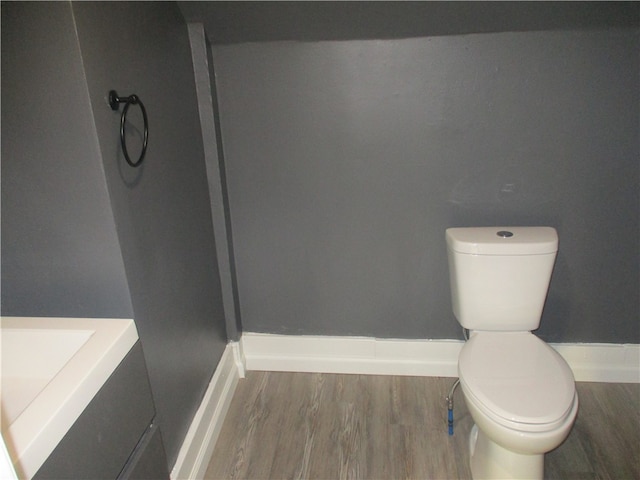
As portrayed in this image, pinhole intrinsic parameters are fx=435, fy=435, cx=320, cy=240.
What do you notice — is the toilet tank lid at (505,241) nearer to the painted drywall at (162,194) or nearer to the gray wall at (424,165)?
the gray wall at (424,165)

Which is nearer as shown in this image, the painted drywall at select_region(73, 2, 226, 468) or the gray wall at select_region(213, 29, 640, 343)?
the painted drywall at select_region(73, 2, 226, 468)

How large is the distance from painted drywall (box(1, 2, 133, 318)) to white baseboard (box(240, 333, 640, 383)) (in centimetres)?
108

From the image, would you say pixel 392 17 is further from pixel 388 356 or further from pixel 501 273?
pixel 388 356

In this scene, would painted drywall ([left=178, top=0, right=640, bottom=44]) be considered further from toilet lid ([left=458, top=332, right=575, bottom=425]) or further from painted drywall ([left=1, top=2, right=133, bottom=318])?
toilet lid ([left=458, top=332, right=575, bottom=425])

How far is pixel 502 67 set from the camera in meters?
1.62

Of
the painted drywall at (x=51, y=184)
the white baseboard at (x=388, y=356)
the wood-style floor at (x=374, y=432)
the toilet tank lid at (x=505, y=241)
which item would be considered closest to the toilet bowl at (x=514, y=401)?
the wood-style floor at (x=374, y=432)

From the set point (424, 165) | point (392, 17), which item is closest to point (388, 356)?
point (424, 165)

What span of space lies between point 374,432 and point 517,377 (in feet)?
2.15

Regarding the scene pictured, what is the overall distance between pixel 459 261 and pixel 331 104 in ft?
2.58

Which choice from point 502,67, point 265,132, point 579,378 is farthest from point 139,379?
point 579,378

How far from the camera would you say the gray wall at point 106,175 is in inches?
38.1

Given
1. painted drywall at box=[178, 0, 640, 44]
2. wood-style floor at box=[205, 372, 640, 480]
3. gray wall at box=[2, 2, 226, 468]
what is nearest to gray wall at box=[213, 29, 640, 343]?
painted drywall at box=[178, 0, 640, 44]

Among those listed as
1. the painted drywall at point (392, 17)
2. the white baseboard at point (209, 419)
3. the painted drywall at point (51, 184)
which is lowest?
the white baseboard at point (209, 419)

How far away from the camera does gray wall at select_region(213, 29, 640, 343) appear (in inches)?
64.0
